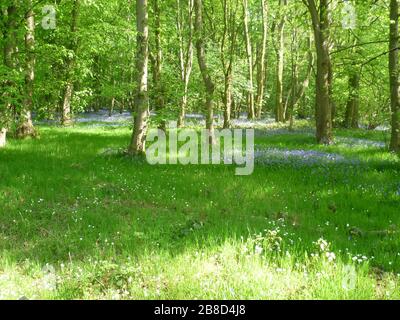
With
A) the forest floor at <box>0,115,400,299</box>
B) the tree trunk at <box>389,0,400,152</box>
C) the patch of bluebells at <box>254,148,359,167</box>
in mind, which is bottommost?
the forest floor at <box>0,115,400,299</box>

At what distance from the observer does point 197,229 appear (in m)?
6.68

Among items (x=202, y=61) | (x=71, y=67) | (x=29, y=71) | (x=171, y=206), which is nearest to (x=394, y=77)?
(x=202, y=61)

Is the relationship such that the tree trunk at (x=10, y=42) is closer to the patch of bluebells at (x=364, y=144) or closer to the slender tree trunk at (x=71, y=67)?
the slender tree trunk at (x=71, y=67)

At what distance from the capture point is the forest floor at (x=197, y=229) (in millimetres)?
4676

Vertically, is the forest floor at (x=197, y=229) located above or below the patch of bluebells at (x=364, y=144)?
below

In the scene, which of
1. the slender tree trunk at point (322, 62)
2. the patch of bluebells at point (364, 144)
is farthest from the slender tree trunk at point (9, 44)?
the patch of bluebells at point (364, 144)

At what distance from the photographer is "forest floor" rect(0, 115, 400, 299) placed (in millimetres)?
4676

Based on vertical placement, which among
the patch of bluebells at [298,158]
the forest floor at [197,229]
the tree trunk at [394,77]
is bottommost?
the forest floor at [197,229]

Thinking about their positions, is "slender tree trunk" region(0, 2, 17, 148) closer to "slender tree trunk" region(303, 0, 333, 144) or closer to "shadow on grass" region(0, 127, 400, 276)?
"shadow on grass" region(0, 127, 400, 276)

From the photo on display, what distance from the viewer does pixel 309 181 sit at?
10.2 meters

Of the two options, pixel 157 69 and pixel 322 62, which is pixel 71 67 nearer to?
pixel 157 69

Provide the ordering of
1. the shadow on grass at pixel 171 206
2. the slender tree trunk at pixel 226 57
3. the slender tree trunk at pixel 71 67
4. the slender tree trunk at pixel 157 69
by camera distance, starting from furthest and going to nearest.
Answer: the slender tree trunk at pixel 71 67 < the slender tree trunk at pixel 226 57 < the slender tree trunk at pixel 157 69 < the shadow on grass at pixel 171 206

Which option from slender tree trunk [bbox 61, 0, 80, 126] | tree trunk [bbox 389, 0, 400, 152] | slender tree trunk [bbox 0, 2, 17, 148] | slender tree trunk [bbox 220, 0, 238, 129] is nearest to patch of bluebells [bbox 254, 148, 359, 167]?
tree trunk [bbox 389, 0, 400, 152]
